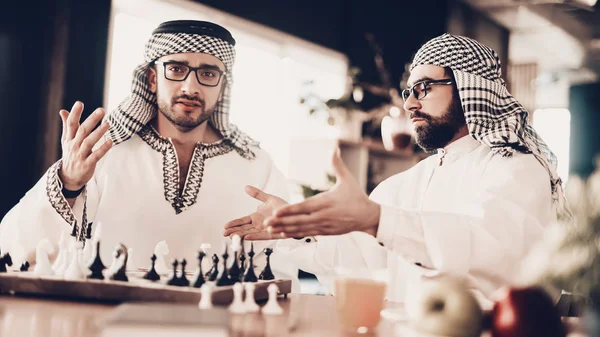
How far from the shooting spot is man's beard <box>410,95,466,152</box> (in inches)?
101

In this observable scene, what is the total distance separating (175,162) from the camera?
2.74 meters

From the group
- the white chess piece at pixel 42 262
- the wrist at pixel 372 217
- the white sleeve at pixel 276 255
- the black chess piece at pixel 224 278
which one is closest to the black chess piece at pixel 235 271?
the black chess piece at pixel 224 278

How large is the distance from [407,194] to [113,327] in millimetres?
1798

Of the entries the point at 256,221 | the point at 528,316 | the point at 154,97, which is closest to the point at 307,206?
the point at 528,316

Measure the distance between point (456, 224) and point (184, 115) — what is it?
4.21 ft

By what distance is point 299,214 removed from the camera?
1.54 m

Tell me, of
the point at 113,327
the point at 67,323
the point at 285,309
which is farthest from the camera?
the point at 285,309

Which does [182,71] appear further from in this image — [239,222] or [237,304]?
[237,304]

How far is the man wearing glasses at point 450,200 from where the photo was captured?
164 cm

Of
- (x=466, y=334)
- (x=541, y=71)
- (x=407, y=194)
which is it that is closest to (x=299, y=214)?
(x=466, y=334)

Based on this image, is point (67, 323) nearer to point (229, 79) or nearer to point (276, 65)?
point (229, 79)

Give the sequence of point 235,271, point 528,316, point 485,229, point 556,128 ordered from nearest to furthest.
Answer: point 528,316, point 235,271, point 485,229, point 556,128

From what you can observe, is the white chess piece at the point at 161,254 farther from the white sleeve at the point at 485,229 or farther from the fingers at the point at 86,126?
the white sleeve at the point at 485,229

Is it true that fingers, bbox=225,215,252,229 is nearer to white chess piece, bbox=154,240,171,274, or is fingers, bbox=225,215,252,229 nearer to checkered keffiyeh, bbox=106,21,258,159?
white chess piece, bbox=154,240,171,274
